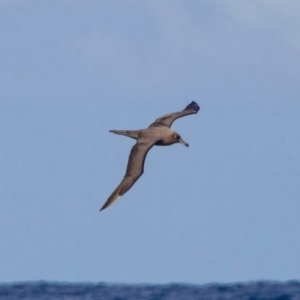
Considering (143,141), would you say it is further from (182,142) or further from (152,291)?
(152,291)

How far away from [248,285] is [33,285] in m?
6.26

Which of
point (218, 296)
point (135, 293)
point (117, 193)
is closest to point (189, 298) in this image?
point (218, 296)

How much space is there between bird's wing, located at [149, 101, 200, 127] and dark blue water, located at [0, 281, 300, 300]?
4256mm

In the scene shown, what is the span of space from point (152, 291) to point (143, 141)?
8880 millimetres

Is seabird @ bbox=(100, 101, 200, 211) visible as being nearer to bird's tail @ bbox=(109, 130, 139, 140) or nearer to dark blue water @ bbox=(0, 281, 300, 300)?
bird's tail @ bbox=(109, 130, 139, 140)

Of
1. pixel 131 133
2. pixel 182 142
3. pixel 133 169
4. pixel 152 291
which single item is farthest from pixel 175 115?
pixel 152 291

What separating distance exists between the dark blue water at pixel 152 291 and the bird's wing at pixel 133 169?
18.7ft

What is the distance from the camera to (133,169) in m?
25.4

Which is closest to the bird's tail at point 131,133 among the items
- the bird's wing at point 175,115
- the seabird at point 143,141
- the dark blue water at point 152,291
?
the seabird at point 143,141

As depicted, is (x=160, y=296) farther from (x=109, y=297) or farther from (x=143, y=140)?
(x=143, y=140)

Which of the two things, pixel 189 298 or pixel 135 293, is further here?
pixel 135 293

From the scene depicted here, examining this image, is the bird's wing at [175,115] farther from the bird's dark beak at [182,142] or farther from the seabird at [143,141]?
the bird's dark beak at [182,142]

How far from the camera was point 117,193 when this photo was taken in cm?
2467

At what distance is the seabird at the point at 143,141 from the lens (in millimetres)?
24962
